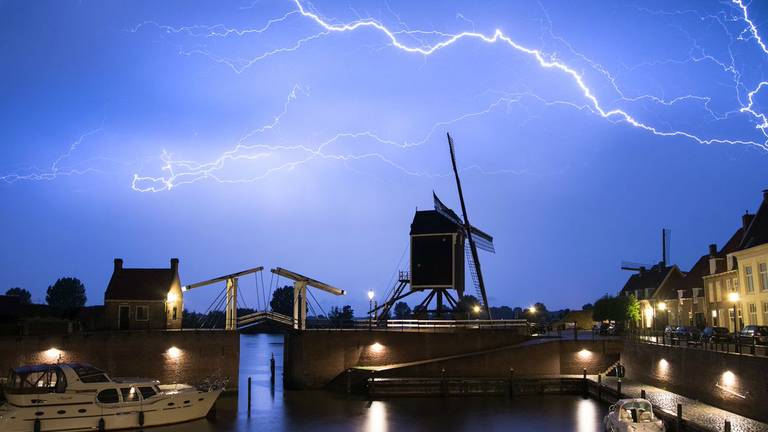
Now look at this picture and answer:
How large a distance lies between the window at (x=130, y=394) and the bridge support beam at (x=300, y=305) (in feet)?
46.3

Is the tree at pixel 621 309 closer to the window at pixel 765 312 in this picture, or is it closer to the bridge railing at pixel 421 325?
the bridge railing at pixel 421 325

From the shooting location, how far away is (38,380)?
3095 cm

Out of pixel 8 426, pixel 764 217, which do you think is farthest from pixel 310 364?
pixel 764 217

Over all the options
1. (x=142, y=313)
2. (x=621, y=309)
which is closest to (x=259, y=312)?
(x=142, y=313)

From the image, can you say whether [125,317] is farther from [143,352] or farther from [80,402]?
[80,402]

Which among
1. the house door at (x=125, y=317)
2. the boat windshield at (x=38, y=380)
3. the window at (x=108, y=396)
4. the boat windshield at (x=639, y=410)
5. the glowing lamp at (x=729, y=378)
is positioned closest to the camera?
the boat windshield at (x=639, y=410)

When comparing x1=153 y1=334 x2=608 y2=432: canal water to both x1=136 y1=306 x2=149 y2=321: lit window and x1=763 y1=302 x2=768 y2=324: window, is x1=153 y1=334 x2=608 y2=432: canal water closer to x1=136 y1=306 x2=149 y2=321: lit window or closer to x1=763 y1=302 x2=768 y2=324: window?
x1=136 y1=306 x2=149 y2=321: lit window

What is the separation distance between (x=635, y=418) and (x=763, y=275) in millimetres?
23372

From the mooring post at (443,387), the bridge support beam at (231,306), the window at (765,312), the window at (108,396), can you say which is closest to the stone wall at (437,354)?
the mooring post at (443,387)

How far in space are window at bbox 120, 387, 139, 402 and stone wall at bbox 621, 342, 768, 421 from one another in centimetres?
2660

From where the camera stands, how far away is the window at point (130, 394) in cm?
3212

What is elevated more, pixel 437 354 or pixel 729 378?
pixel 729 378

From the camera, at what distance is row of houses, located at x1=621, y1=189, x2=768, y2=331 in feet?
145

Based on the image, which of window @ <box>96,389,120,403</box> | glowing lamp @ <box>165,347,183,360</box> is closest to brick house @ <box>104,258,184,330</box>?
glowing lamp @ <box>165,347,183,360</box>
